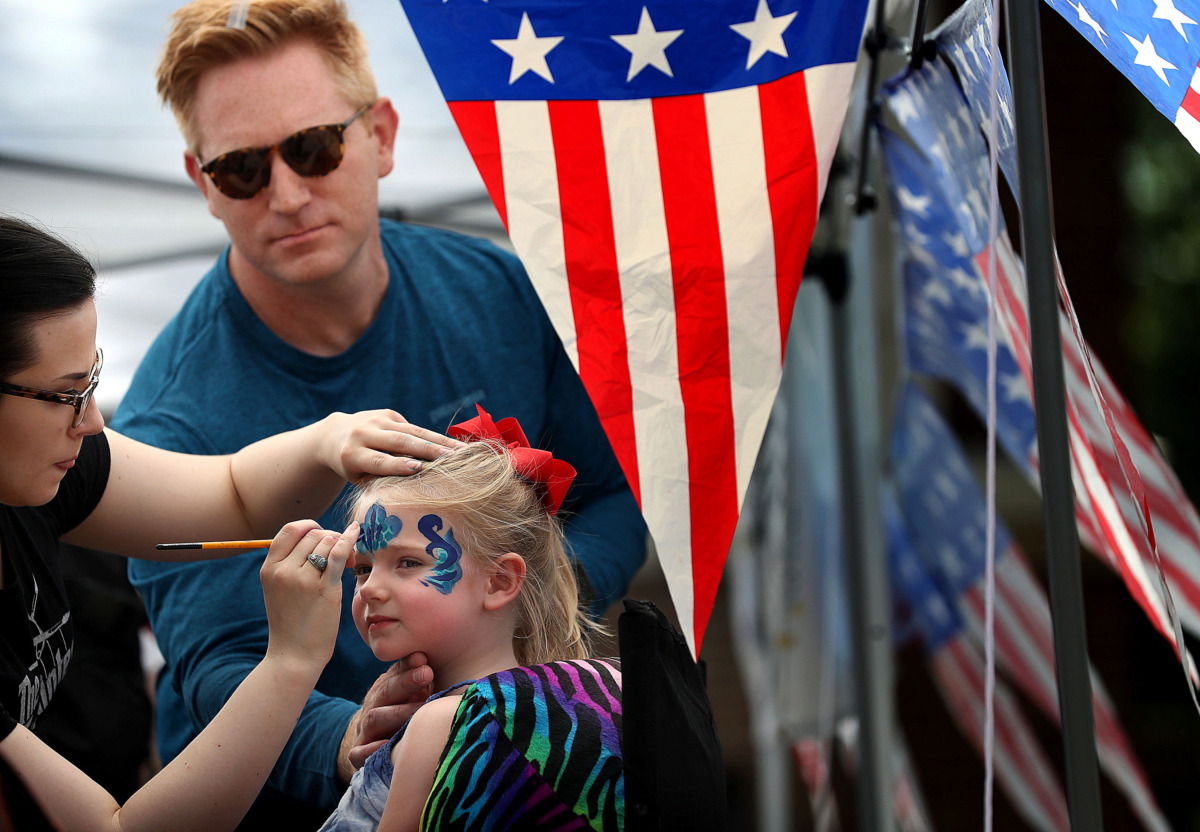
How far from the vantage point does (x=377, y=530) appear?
1501mm

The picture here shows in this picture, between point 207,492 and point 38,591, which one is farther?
point 207,492

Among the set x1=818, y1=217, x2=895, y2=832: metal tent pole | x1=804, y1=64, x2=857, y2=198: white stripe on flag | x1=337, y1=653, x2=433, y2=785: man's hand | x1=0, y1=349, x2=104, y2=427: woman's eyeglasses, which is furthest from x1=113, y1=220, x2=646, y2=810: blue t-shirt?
x1=818, y1=217, x2=895, y2=832: metal tent pole

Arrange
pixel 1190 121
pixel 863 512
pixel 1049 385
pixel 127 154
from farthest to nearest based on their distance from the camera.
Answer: pixel 863 512, pixel 127 154, pixel 1049 385, pixel 1190 121

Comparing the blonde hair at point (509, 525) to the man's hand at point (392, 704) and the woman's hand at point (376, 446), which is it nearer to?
the woman's hand at point (376, 446)

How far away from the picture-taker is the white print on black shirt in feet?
4.89

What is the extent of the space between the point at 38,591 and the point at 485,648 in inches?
24.8

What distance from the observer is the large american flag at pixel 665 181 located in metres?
1.63

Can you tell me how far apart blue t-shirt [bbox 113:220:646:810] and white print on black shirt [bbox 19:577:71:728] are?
21 cm

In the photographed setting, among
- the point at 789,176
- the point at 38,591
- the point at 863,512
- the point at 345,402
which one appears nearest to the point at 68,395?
the point at 38,591

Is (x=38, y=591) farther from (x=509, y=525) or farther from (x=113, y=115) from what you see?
(x=113, y=115)

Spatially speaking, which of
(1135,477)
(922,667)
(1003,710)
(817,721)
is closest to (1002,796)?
(922,667)

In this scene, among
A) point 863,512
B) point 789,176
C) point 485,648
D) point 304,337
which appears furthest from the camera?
point 863,512

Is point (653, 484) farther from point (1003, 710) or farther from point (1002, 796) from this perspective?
point (1002, 796)

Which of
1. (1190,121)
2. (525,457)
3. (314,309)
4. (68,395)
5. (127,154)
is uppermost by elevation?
(127,154)
